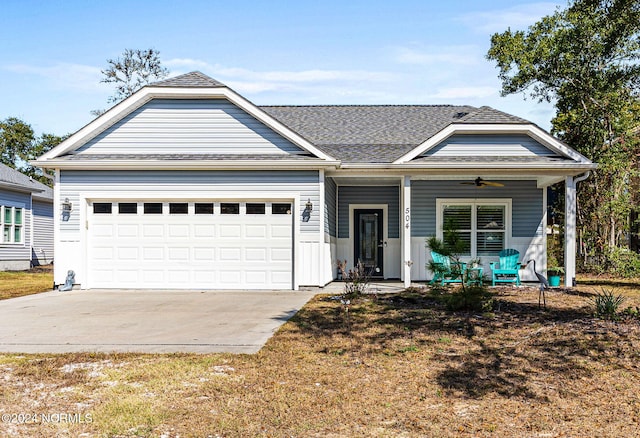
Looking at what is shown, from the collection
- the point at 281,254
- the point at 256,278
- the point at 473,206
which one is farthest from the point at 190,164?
the point at 473,206

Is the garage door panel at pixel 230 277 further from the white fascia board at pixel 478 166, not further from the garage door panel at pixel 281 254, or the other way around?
the white fascia board at pixel 478 166

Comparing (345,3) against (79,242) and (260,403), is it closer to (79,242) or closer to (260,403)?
(79,242)

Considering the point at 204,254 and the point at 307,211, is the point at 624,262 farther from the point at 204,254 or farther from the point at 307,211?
the point at 204,254

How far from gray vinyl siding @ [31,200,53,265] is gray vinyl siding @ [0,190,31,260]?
830 millimetres

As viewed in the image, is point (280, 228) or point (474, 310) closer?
point (474, 310)

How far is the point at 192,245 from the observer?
1389 cm

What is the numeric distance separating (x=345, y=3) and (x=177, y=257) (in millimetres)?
7111

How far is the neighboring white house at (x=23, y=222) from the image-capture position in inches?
935

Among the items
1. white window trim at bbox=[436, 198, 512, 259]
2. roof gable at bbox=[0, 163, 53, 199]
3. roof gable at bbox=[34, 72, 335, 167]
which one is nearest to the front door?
white window trim at bbox=[436, 198, 512, 259]

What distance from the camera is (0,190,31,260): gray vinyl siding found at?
23.7 meters

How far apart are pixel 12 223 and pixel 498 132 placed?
20123 mm

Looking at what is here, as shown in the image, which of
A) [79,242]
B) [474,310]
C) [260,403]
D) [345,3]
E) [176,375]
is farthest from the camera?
[79,242]

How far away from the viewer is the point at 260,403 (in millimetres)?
4738

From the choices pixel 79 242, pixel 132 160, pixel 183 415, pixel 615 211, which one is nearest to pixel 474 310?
pixel 183 415
